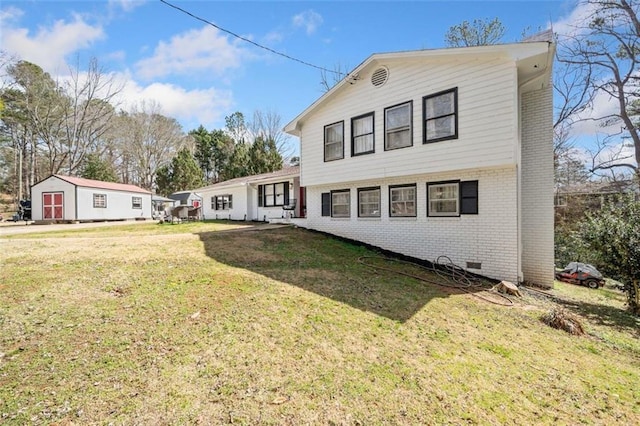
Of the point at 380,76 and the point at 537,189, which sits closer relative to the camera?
the point at 537,189

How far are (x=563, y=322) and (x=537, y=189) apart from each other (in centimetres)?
516

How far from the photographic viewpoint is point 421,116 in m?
9.53

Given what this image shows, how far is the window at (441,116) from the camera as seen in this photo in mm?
8922

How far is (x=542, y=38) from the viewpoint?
913 cm

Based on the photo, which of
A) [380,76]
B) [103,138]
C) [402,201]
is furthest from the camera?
[103,138]

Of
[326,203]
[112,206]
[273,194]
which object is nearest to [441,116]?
[326,203]

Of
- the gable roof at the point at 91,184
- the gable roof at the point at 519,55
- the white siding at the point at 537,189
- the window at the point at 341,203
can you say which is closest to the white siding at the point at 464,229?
the window at the point at 341,203

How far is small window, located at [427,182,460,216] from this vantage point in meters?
9.34

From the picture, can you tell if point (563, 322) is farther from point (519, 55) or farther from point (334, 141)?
point (334, 141)

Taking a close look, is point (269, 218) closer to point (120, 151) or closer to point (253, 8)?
point (253, 8)

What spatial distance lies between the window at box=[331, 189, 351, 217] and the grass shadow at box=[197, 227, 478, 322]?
1.36m

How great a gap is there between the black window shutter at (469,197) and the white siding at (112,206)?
78.6 feet

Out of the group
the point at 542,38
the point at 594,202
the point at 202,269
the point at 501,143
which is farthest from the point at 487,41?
the point at 202,269

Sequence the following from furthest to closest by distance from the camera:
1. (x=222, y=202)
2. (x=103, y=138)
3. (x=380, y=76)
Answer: (x=103, y=138) → (x=222, y=202) → (x=380, y=76)
